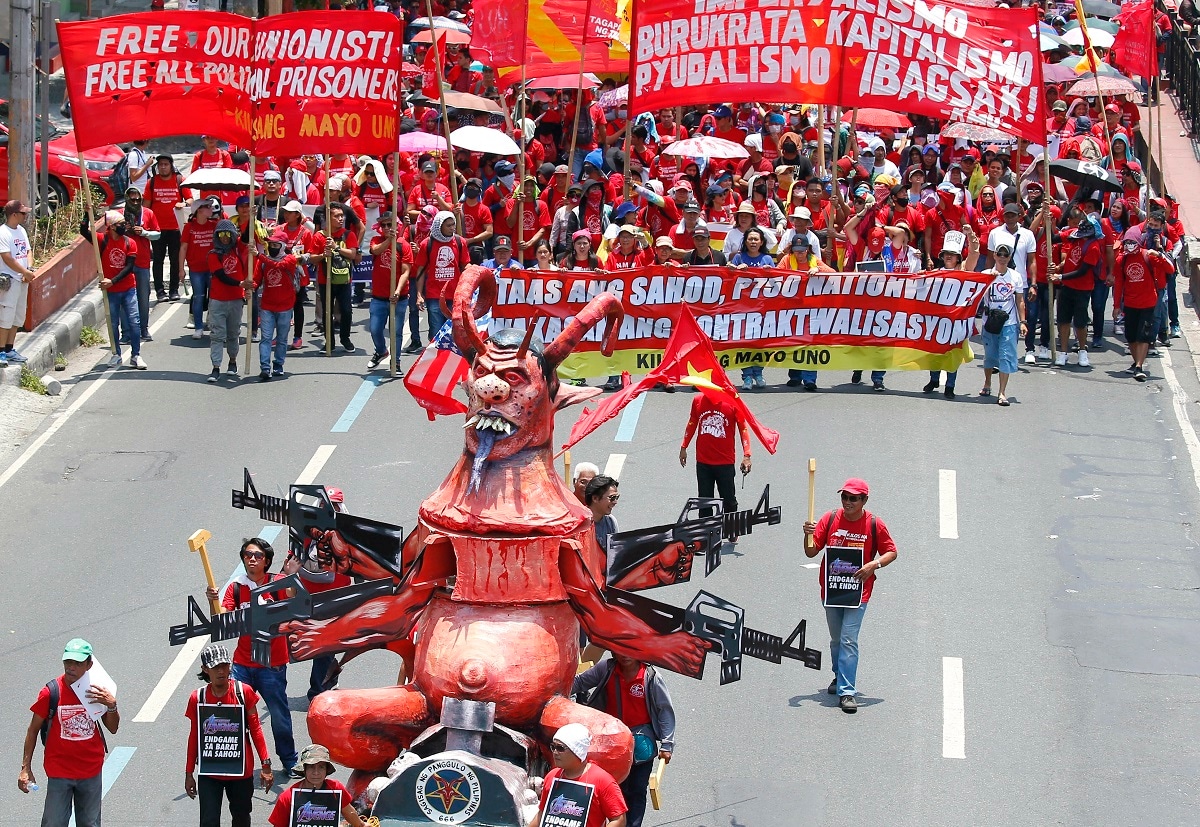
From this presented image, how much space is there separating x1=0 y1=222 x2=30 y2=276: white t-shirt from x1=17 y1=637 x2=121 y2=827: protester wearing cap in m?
9.95

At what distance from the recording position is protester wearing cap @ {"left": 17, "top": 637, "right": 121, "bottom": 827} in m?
11.1

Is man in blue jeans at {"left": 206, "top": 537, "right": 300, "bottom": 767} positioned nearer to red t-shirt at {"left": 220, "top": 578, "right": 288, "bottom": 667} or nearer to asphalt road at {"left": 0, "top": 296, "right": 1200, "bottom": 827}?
red t-shirt at {"left": 220, "top": 578, "right": 288, "bottom": 667}

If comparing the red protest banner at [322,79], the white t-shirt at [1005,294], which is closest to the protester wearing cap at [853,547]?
the white t-shirt at [1005,294]

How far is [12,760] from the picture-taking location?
12.4 meters

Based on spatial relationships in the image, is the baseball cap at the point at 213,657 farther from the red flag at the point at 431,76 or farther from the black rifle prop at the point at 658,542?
the red flag at the point at 431,76

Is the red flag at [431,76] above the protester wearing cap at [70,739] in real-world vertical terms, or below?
above

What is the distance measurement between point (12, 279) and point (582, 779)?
12.5 metres

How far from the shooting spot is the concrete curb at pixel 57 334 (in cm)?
2027

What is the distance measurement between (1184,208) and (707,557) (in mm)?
18459

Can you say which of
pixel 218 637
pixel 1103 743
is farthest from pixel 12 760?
pixel 1103 743

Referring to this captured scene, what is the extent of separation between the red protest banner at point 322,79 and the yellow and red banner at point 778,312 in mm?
3727

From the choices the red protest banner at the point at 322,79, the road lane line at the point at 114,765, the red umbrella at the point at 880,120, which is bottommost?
the road lane line at the point at 114,765

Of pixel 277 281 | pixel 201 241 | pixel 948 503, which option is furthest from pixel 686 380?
pixel 201 241

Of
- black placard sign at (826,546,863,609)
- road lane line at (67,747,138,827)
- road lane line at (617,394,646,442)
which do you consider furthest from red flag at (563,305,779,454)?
road lane line at (617,394,646,442)
